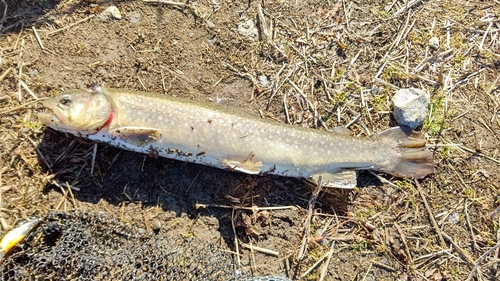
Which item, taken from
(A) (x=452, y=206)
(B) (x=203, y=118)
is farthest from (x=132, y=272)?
(A) (x=452, y=206)

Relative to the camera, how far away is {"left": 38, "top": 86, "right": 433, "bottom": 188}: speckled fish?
4.25 meters

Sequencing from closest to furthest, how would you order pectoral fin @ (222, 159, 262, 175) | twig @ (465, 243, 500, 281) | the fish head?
1. the fish head
2. pectoral fin @ (222, 159, 262, 175)
3. twig @ (465, 243, 500, 281)

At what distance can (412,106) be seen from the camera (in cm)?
507

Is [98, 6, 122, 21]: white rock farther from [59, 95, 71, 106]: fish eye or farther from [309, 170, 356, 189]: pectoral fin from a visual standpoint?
[309, 170, 356, 189]: pectoral fin

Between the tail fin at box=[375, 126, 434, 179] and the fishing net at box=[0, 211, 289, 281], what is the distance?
2038 mm

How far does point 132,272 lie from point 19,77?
2523 mm

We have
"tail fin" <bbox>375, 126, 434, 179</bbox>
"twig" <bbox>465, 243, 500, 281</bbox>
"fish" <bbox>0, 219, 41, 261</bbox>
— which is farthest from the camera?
"tail fin" <bbox>375, 126, 434, 179</bbox>

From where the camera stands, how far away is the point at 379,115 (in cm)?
523

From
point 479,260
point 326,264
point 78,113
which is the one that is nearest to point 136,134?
point 78,113

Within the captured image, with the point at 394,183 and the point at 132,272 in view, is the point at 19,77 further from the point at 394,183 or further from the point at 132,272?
the point at 394,183

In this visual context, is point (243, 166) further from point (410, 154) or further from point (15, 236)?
point (15, 236)

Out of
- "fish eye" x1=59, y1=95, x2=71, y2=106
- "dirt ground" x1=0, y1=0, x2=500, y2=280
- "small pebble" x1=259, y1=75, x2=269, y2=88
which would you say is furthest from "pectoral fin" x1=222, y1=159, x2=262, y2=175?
"fish eye" x1=59, y1=95, x2=71, y2=106

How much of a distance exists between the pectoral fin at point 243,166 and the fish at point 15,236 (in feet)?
6.57

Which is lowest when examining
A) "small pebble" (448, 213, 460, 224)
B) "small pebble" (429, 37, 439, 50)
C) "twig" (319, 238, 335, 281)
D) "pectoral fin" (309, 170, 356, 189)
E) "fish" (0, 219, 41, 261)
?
"twig" (319, 238, 335, 281)
